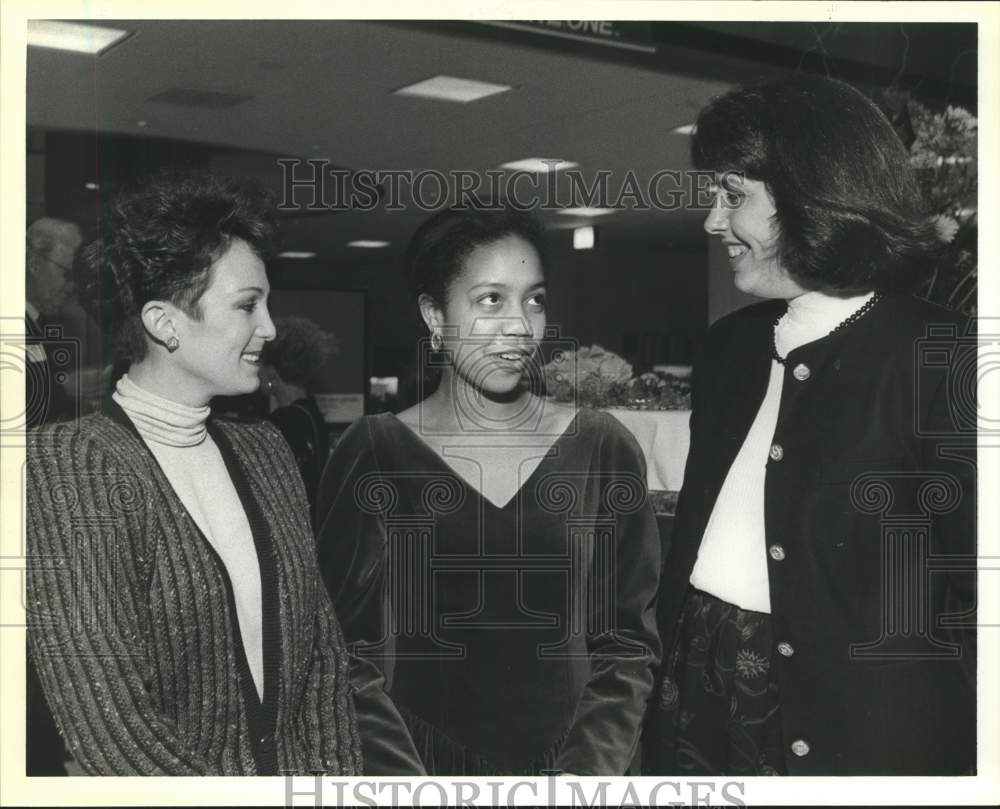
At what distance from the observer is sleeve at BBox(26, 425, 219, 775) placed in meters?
2.01

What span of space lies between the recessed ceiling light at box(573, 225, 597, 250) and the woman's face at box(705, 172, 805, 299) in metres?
0.25

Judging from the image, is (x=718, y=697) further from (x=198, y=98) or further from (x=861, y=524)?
(x=198, y=98)

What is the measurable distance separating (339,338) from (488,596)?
65cm

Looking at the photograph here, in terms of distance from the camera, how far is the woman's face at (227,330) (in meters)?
2.09

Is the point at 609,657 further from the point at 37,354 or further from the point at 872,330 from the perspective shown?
the point at 37,354

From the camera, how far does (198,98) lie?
7.07 feet

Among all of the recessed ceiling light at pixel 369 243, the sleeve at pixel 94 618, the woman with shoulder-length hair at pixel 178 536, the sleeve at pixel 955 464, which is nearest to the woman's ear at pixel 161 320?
the woman with shoulder-length hair at pixel 178 536

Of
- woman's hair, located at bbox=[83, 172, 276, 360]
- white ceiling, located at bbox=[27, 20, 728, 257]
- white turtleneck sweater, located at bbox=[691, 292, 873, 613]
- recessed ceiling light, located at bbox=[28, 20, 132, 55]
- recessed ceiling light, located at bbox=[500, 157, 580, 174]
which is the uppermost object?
recessed ceiling light, located at bbox=[28, 20, 132, 55]

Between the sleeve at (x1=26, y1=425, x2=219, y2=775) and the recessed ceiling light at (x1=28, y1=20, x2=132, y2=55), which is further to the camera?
the recessed ceiling light at (x1=28, y1=20, x2=132, y2=55)

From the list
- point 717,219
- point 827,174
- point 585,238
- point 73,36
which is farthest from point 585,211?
point 73,36

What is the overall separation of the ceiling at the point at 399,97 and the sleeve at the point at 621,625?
0.52 m

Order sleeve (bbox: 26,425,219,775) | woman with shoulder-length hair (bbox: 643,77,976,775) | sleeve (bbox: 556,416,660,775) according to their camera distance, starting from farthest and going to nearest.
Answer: sleeve (bbox: 556,416,660,775) < woman with shoulder-length hair (bbox: 643,77,976,775) < sleeve (bbox: 26,425,219,775)

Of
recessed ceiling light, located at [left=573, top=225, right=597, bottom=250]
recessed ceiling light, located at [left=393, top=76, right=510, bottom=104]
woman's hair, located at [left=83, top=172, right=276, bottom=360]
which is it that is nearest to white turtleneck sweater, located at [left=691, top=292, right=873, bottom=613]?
recessed ceiling light, located at [left=573, top=225, right=597, bottom=250]

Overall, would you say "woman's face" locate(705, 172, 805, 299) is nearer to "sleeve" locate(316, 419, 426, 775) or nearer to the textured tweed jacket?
"sleeve" locate(316, 419, 426, 775)
